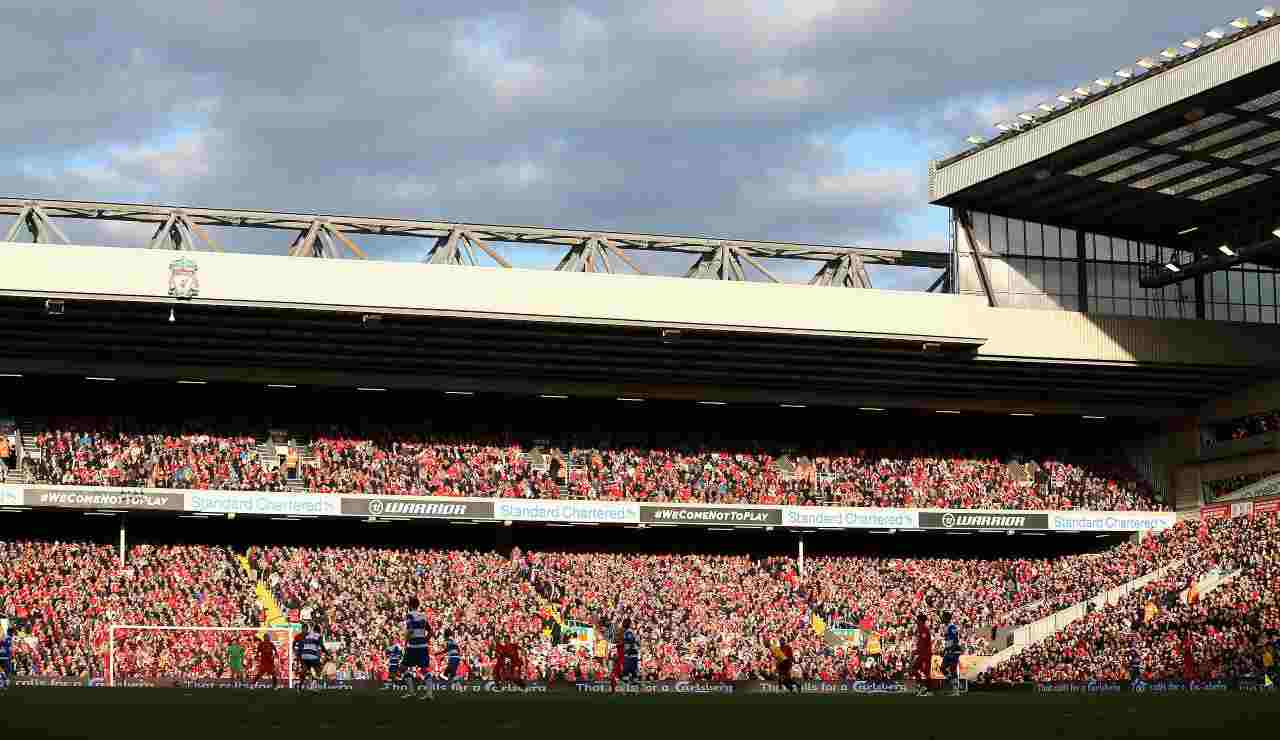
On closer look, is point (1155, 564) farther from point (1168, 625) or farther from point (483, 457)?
point (483, 457)

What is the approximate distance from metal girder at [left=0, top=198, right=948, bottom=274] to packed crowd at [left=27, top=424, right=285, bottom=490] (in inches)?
279

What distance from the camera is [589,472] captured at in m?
57.8

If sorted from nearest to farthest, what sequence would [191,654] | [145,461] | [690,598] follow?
[191,654], [145,461], [690,598]

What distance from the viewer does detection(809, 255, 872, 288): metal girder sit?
56.1 m

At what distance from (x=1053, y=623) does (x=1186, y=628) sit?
27.2 feet

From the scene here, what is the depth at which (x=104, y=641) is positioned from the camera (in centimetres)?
4278

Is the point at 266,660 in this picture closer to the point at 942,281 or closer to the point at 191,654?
the point at 191,654

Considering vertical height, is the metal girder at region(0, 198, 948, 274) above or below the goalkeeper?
above

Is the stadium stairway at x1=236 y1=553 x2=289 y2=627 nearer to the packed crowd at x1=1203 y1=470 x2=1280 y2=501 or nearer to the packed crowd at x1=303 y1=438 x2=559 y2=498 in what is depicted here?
the packed crowd at x1=303 y1=438 x2=559 y2=498

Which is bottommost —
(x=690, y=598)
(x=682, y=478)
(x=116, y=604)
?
(x=690, y=598)

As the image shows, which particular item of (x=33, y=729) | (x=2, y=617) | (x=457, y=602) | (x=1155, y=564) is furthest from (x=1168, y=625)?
(x=33, y=729)

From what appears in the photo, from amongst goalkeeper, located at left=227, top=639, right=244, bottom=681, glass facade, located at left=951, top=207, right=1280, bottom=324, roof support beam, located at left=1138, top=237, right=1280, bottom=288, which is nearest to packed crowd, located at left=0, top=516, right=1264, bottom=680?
goalkeeper, located at left=227, top=639, right=244, bottom=681

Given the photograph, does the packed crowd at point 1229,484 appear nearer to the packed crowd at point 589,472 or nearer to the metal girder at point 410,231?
the packed crowd at point 589,472

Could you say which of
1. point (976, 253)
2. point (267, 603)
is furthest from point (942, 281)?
point (267, 603)
